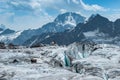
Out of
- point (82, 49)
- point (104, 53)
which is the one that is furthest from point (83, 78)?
point (82, 49)

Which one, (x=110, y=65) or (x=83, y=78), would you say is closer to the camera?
(x=83, y=78)

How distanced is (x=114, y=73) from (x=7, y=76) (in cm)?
1796

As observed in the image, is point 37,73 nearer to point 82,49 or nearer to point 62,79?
point 62,79

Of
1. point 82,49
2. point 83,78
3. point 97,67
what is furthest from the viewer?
point 82,49

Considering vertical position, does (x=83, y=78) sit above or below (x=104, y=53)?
below

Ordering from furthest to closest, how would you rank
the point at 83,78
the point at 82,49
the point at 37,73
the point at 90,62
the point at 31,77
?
the point at 82,49 < the point at 90,62 < the point at 37,73 < the point at 31,77 < the point at 83,78

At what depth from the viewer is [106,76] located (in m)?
45.8

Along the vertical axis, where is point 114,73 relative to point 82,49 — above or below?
below

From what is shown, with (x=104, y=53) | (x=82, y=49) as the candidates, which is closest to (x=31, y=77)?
(x=104, y=53)

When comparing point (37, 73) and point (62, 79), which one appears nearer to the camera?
point (62, 79)

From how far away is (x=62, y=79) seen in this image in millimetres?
41031

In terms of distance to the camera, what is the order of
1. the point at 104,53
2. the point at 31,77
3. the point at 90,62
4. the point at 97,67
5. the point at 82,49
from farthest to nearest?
the point at 82,49
the point at 104,53
the point at 90,62
the point at 97,67
the point at 31,77

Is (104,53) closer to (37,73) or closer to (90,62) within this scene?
(90,62)

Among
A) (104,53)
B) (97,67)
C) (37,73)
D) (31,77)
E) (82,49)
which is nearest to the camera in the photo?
(31,77)
